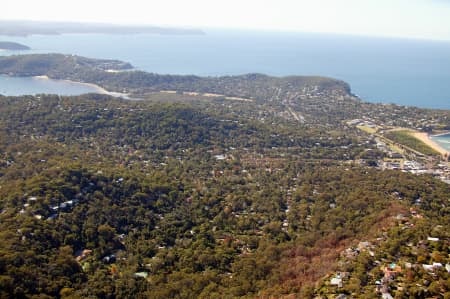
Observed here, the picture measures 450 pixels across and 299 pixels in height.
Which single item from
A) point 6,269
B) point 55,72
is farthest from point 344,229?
point 55,72

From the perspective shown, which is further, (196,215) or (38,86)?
(38,86)

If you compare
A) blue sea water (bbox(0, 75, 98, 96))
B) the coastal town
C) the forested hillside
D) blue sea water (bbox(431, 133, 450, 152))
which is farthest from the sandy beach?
blue sea water (bbox(0, 75, 98, 96))

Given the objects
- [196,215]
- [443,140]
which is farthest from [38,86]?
[443,140]

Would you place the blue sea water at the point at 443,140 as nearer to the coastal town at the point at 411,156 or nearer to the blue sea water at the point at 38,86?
the coastal town at the point at 411,156

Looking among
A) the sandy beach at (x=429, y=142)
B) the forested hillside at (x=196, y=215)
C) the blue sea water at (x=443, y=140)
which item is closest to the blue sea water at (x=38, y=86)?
the forested hillside at (x=196, y=215)

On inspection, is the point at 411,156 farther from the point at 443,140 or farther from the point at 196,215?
the point at 196,215
